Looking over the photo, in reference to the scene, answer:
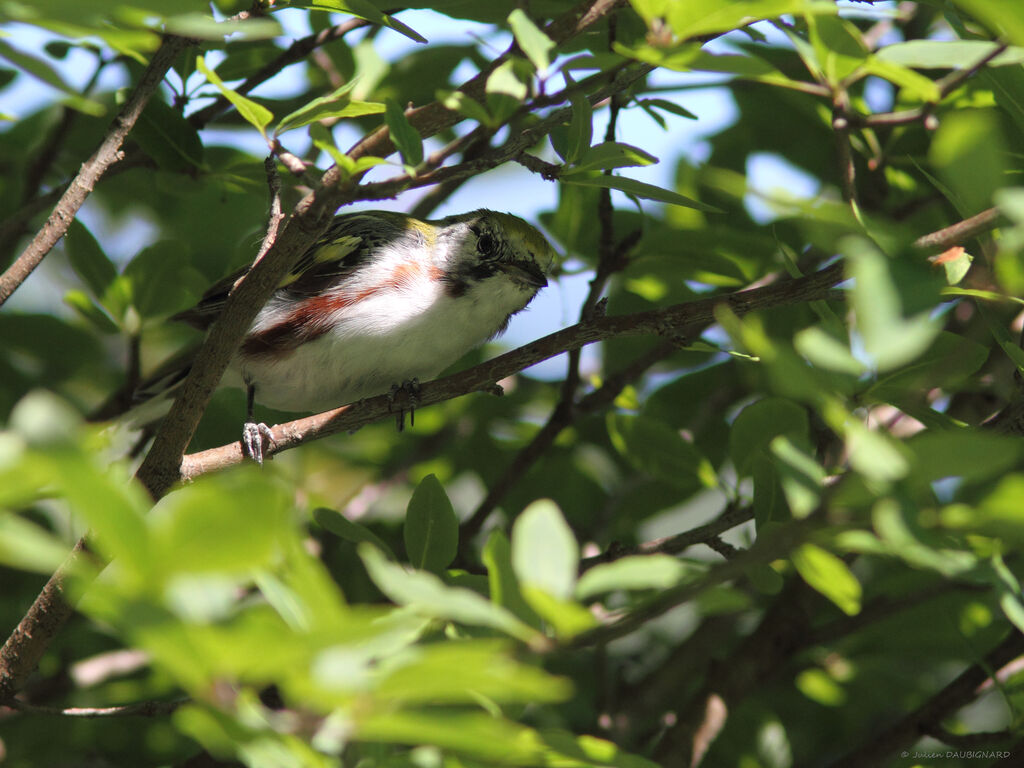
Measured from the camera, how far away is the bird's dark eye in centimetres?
510

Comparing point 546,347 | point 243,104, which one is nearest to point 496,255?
point 546,347

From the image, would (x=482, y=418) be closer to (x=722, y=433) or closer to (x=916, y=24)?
(x=722, y=433)

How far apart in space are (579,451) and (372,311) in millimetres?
1189

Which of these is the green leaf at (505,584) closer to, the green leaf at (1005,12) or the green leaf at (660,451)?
the green leaf at (1005,12)

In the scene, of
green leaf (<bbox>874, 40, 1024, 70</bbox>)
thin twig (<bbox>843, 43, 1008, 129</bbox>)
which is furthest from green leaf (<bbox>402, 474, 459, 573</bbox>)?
green leaf (<bbox>874, 40, 1024, 70</bbox>)

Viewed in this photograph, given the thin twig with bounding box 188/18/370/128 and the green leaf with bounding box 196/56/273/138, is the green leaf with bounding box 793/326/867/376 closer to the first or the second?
the green leaf with bounding box 196/56/273/138

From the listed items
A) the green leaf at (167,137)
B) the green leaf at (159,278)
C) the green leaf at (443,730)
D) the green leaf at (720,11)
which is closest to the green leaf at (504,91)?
the green leaf at (720,11)

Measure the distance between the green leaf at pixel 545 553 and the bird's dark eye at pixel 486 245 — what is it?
3.71 m

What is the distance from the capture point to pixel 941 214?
4086 millimetres

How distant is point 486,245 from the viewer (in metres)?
5.13

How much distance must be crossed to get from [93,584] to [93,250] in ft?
9.72

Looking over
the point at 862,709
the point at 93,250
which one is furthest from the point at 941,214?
the point at 93,250

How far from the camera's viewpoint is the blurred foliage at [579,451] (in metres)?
1.22

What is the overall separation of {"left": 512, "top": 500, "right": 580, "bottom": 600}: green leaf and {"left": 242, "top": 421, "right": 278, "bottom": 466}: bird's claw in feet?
7.13
